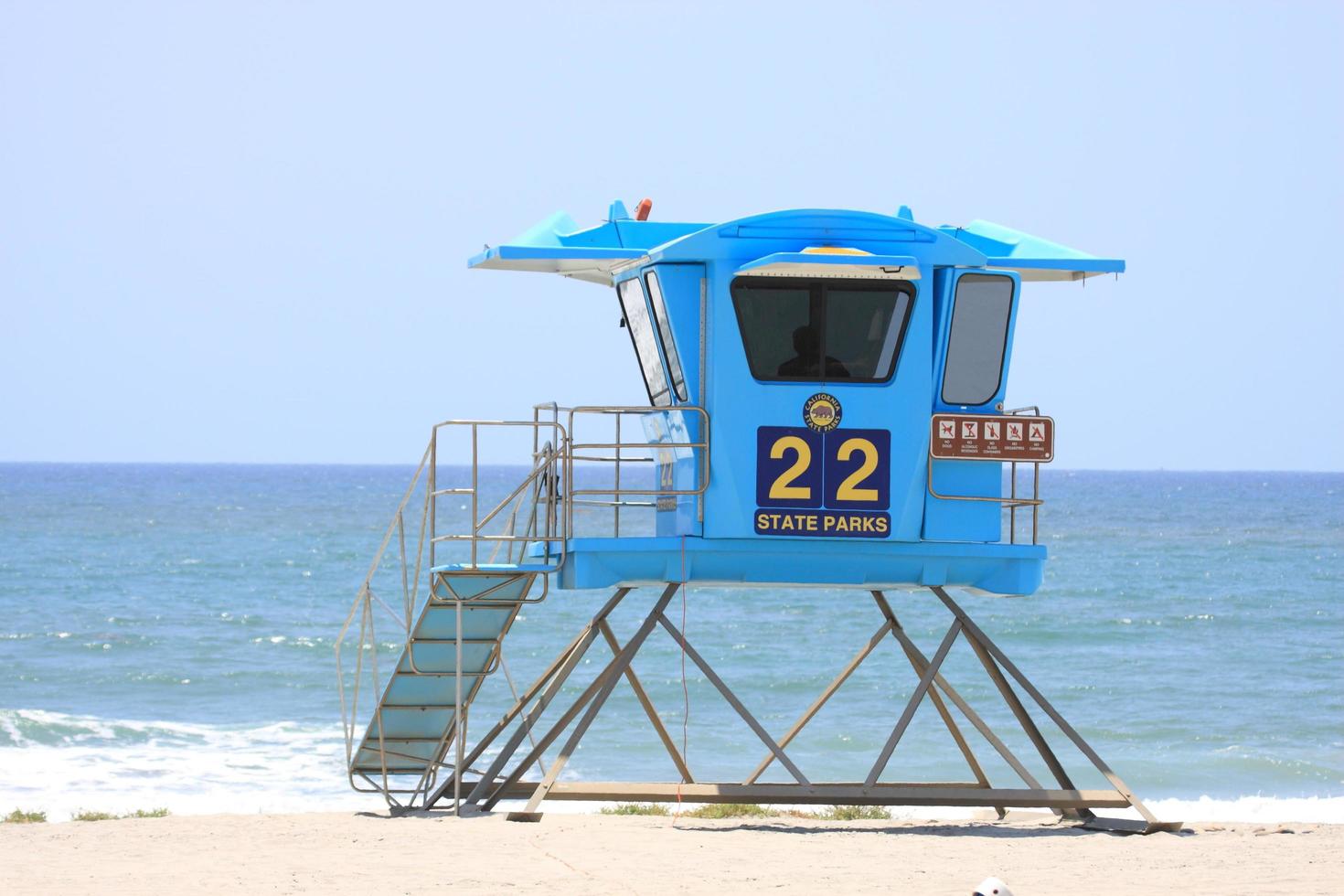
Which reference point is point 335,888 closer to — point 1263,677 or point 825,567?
point 825,567

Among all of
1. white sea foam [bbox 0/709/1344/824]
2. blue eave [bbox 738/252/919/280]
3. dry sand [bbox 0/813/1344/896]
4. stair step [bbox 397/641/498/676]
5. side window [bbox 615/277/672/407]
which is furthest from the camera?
white sea foam [bbox 0/709/1344/824]

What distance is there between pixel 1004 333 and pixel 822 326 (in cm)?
172

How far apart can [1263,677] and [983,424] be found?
25.2 metres

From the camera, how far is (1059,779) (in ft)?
60.4

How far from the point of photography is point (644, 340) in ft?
57.9

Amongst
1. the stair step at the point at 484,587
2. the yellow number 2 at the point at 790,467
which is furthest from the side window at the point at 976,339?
the stair step at the point at 484,587

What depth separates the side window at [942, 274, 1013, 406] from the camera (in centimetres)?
1683

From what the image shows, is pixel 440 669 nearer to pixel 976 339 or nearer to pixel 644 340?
pixel 644 340

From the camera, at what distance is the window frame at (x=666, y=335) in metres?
16.6

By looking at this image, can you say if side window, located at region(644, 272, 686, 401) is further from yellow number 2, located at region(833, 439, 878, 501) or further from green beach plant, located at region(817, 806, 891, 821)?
green beach plant, located at region(817, 806, 891, 821)

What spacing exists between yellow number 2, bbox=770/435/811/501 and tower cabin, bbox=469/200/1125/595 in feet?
0.05

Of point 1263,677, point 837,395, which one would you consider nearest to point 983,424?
point 837,395

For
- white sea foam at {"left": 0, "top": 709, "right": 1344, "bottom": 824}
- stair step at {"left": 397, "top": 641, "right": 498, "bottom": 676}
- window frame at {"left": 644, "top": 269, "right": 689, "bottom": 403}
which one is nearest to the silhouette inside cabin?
window frame at {"left": 644, "top": 269, "right": 689, "bottom": 403}

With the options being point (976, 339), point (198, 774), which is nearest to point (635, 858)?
point (976, 339)
